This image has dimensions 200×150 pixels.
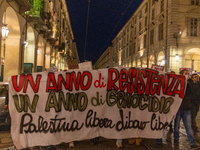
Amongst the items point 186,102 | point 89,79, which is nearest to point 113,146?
point 89,79

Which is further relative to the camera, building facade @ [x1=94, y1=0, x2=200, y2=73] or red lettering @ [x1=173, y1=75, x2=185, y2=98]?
building facade @ [x1=94, y1=0, x2=200, y2=73]

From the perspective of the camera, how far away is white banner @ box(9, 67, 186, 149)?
4527 millimetres

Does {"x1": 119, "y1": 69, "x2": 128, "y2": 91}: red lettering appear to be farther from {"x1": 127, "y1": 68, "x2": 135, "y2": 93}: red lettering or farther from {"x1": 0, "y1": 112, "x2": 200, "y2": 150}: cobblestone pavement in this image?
{"x1": 0, "y1": 112, "x2": 200, "y2": 150}: cobblestone pavement

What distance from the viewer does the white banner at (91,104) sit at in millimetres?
4527

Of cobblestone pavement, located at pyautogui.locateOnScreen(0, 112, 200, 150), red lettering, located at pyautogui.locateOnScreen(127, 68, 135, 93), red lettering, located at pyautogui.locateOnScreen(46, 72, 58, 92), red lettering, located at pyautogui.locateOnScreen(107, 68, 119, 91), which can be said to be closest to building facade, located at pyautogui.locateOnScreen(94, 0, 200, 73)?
cobblestone pavement, located at pyautogui.locateOnScreen(0, 112, 200, 150)

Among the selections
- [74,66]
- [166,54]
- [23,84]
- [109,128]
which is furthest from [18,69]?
[166,54]

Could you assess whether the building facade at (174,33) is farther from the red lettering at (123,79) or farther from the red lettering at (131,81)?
the red lettering at (123,79)

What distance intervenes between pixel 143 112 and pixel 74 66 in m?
3.76

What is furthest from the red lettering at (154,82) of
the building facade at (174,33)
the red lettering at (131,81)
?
the building facade at (174,33)

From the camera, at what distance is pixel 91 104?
479 cm

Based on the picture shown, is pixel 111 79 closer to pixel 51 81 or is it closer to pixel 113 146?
pixel 51 81

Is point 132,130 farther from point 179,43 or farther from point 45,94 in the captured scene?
point 179,43

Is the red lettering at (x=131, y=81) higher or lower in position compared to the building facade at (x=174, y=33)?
lower

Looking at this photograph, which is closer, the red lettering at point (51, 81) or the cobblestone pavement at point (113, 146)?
the red lettering at point (51, 81)
